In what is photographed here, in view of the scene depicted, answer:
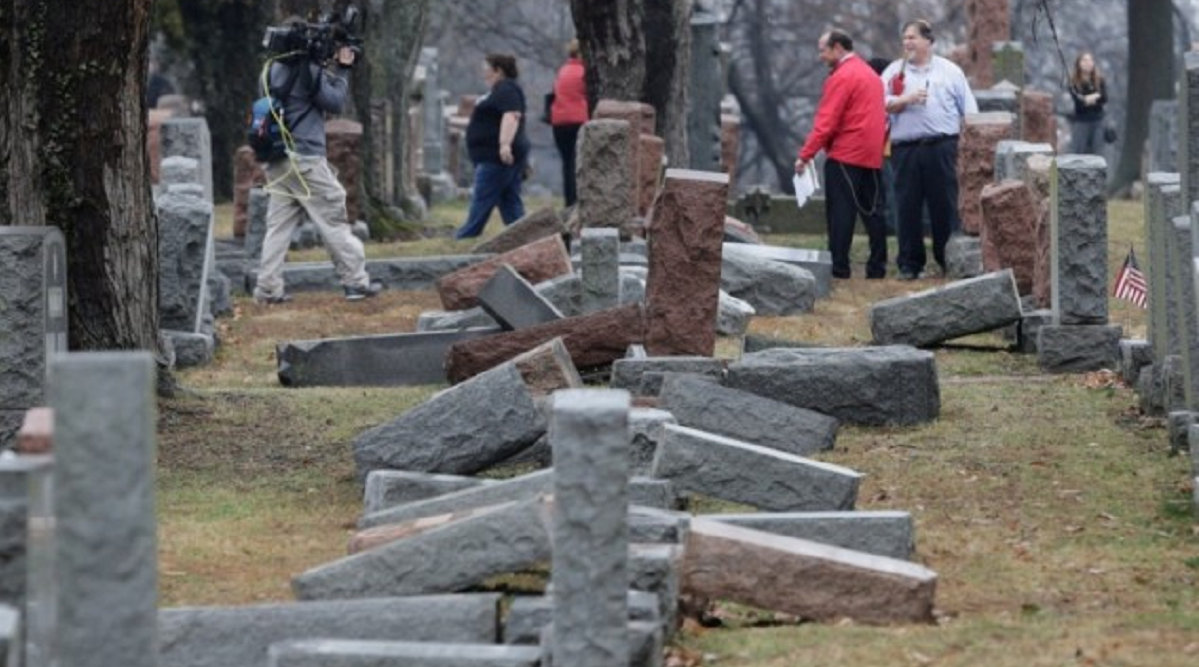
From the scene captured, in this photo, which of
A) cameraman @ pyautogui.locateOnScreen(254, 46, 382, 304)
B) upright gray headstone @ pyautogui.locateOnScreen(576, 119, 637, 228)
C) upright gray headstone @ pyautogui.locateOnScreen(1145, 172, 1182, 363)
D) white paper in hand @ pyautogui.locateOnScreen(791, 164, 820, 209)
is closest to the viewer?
upright gray headstone @ pyautogui.locateOnScreen(1145, 172, 1182, 363)

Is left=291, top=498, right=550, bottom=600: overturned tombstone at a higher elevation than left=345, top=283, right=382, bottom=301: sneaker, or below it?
higher

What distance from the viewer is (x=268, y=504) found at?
433 inches

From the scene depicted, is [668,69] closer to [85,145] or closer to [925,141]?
[925,141]

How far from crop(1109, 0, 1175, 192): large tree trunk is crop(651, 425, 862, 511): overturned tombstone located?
2741cm

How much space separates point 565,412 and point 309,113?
452 inches

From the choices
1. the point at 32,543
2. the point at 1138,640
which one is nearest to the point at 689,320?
the point at 1138,640

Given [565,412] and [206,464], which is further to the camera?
[206,464]

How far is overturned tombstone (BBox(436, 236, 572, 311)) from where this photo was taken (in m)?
16.7

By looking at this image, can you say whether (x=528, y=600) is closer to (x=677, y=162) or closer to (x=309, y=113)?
(x=309, y=113)

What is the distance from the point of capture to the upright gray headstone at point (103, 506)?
6.28 m

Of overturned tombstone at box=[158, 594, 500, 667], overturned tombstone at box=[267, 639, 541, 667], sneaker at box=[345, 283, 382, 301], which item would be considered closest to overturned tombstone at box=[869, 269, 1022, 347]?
sneaker at box=[345, 283, 382, 301]

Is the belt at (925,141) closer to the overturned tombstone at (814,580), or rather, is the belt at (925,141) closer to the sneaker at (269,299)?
the sneaker at (269,299)

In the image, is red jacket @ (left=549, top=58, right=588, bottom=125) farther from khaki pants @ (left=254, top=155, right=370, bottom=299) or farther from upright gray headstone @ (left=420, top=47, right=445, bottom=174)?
upright gray headstone @ (left=420, top=47, right=445, bottom=174)

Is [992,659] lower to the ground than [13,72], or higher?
lower
